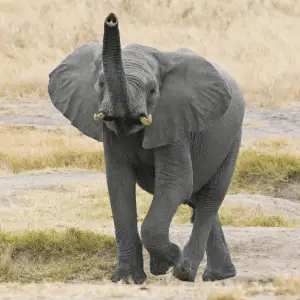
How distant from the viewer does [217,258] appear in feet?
31.4

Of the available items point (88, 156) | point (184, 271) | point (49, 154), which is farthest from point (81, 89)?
point (49, 154)

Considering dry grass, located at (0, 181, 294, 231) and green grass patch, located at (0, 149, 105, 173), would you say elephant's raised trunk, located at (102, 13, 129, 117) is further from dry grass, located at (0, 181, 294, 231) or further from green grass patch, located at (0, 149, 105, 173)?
green grass patch, located at (0, 149, 105, 173)

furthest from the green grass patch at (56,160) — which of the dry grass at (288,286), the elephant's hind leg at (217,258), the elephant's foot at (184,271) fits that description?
the dry grass at (288,286)

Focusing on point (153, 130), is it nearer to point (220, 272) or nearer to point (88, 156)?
point (220, 272)

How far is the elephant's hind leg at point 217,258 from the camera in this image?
9.55 meters

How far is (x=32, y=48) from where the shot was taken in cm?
3869

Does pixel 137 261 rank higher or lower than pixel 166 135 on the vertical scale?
lower

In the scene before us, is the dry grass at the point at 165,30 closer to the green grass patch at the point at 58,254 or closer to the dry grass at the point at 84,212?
the dry grass at the point at 84,212

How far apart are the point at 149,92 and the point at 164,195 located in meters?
0.77

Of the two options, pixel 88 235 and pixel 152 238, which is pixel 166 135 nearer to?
pixel 152 238

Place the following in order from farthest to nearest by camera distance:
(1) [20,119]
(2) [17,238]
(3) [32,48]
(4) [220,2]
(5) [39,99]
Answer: (4) [220,2]
(3) [32,48]
(5) [39,99]
(1) [20,119]
(2) [17,238]

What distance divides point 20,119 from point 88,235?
14.2 meters

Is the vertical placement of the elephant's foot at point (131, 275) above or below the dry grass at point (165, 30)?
above

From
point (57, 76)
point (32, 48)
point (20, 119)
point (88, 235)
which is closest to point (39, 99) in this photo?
point (20, 119)
